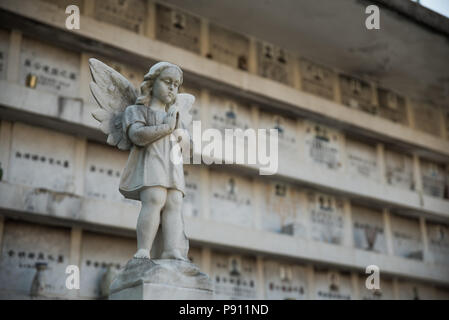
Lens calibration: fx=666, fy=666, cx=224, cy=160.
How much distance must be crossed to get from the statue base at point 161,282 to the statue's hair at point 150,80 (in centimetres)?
146

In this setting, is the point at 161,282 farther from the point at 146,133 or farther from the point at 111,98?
the point at 111,98

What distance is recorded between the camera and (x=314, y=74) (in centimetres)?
1382

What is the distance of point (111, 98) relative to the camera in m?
6.00

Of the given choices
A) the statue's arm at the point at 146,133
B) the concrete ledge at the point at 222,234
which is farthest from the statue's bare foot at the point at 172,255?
the concrete ledge at the point at 222,234

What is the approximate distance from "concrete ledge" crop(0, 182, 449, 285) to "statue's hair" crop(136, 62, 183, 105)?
4.02m

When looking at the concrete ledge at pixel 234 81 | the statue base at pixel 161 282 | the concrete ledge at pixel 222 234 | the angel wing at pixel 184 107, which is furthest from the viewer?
the concrete ledge at pixel 234 81

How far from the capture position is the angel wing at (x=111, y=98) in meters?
5.85

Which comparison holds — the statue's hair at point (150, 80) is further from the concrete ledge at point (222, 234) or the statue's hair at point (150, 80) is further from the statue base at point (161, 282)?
the concrete ledge at point (222, 234)

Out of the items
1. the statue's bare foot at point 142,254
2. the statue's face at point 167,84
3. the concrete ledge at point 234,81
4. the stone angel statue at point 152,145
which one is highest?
the concrete ledge at point 234,81

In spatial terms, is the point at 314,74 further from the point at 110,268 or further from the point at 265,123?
the point at 110,268

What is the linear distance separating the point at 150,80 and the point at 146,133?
578 mm

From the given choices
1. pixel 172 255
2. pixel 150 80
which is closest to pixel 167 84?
A: pixel 150 80

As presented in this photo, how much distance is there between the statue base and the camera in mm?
4984

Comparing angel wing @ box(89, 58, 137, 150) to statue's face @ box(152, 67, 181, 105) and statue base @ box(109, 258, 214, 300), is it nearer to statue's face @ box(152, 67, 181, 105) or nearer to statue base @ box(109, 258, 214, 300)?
statue's face @ box(152, 67, 181, 105)
